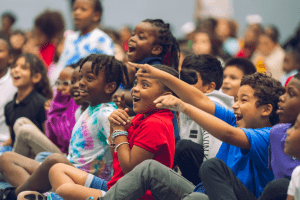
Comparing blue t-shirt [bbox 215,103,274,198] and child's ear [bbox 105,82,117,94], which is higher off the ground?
child's ear [bbox 105,82,117,94]

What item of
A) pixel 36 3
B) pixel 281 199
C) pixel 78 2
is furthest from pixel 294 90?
pixel 36 3

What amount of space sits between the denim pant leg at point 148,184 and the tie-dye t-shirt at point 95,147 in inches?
25.8

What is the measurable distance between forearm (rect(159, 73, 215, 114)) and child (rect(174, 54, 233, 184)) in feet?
1.49

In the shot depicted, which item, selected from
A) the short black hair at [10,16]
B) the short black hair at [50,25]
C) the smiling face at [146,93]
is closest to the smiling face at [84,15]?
the short black hair at [50,25]

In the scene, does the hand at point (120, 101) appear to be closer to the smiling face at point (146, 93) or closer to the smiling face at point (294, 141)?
the smiling face at point (146, 93)

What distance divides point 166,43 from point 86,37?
1.49 meters

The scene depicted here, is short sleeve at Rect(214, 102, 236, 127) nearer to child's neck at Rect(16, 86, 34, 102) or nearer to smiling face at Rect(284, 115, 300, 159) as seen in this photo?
smiling face at Rect(284, 115, 300, 159)

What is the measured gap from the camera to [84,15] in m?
4.42

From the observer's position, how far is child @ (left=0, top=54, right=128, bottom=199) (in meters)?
2.67

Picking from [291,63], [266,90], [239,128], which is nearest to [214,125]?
[239,128]

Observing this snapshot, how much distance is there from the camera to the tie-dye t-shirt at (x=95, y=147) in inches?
108

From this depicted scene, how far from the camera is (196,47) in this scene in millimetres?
5609

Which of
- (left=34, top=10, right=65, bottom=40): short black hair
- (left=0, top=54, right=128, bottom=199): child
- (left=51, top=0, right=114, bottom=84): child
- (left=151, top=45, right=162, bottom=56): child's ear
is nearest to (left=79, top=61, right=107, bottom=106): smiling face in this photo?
(left=0, top=54, right=128, bottom=199): child

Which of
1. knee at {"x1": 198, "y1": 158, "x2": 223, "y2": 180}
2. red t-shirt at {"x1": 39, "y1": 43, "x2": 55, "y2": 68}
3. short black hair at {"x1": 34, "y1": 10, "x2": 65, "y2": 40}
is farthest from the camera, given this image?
short black hair at {"x1": 34, "y1": 10, "x2": 65, "y2": 40}
